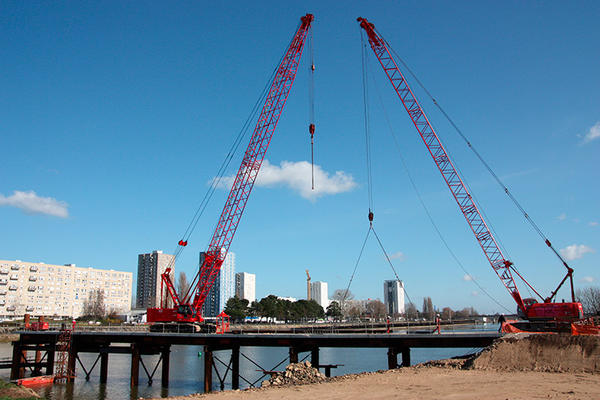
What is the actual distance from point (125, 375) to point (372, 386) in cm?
4041

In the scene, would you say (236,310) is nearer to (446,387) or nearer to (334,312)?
(334,312)

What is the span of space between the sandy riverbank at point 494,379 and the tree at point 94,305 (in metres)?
141

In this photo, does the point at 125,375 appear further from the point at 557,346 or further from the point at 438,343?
the point at 557,346

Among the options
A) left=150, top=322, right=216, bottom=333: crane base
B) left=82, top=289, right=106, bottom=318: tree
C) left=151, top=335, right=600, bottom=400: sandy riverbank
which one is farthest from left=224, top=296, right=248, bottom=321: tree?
left=151, top=335, right=600, bottom=400: sandy riverbank

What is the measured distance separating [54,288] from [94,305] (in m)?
14.4

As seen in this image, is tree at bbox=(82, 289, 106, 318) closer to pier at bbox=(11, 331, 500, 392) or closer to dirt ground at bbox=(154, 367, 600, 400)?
pier at bbox=(11, 331, 500, 392)

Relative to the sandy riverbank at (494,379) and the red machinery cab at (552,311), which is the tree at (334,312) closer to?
the red machinery cab at (552,311)

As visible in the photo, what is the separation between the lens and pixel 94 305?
15962 centimetres

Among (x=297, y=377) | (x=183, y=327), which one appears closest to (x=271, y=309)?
(x=183, y=327)

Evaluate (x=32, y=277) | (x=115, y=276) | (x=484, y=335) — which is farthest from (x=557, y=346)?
(x=115, y=276)

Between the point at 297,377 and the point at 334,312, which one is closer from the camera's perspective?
the point at 297,377

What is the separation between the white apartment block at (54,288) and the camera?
147750 millimetres

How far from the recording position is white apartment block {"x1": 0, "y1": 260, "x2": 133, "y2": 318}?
148 metres

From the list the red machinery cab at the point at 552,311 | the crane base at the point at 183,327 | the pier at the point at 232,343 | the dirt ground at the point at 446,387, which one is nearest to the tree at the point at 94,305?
the crane base at the point at 183,327
